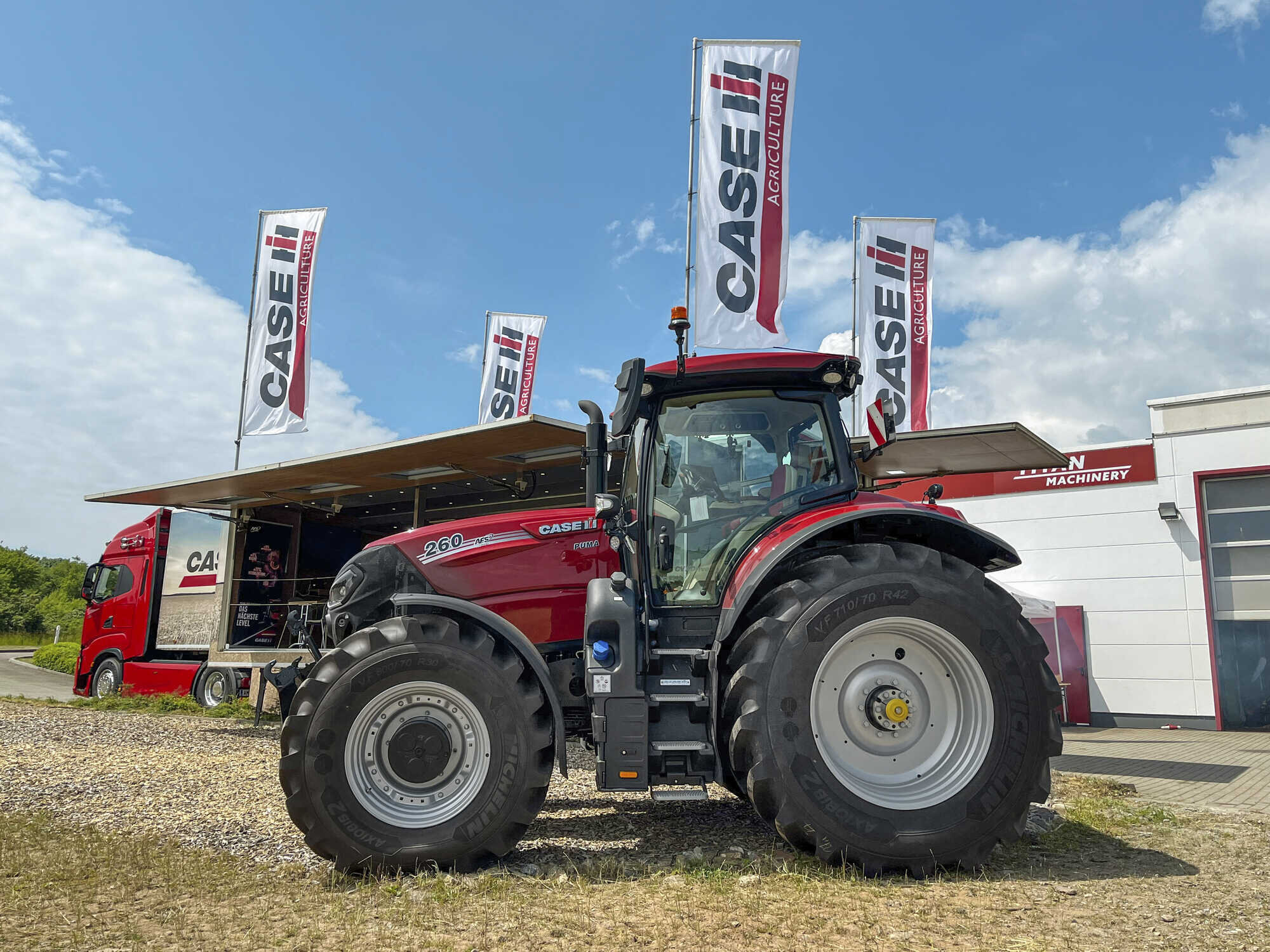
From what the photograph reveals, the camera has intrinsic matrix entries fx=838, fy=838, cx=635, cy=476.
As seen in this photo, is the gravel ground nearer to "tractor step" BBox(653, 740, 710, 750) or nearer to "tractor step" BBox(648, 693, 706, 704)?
"tractor step" BBox(653, 740, 710, 750)

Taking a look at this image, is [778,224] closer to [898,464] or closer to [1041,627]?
[898,464]

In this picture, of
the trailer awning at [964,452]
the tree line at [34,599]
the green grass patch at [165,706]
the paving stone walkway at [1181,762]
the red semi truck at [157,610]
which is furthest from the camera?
the tree line at [34,599]

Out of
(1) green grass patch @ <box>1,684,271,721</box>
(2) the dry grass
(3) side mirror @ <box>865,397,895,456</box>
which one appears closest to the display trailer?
(1) green grass patch @ <box>1,684,271,721</box>

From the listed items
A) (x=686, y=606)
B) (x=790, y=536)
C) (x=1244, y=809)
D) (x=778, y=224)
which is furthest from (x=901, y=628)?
(x=778, y=224)

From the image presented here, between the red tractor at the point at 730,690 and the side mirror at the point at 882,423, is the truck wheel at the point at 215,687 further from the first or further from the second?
the side mirror at the point at 882,423

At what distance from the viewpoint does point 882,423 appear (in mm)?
4633

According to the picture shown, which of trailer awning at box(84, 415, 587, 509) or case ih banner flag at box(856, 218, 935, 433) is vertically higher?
case ih banner flag at box(856, 218, 935, 433)

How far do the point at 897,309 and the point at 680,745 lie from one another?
36.5ft

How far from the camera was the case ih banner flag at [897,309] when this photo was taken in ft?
43.9

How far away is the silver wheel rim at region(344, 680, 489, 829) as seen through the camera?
12.4 ft

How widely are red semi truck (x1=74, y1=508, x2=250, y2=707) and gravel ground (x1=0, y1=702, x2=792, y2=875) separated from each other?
18.0 feet

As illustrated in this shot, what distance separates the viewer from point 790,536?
3914 mm

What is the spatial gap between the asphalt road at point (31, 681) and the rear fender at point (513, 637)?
1493 centimetres

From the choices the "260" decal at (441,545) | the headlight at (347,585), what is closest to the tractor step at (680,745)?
the "260" decal at (441,545)
